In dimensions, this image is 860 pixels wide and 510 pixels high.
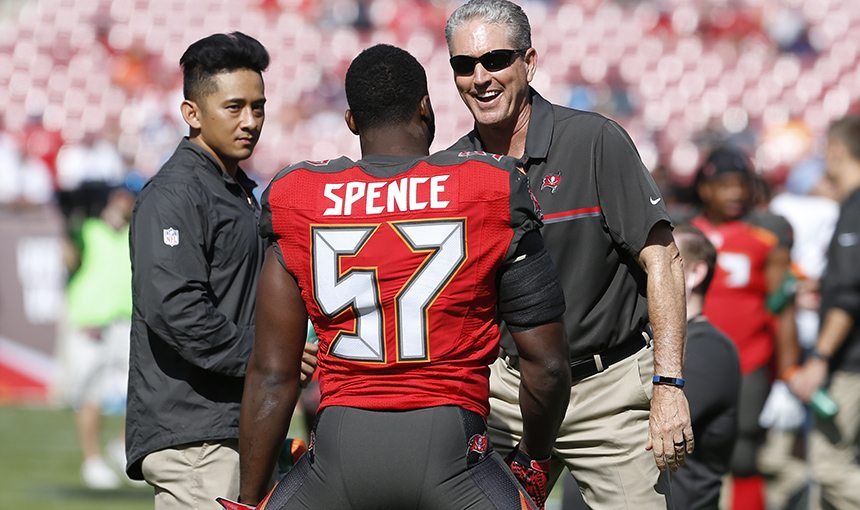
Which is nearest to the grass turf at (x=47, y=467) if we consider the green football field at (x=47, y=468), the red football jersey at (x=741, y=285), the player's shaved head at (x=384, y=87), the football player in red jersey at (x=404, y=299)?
the green football field at (x=47, y=468)

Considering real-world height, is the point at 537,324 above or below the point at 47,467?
above

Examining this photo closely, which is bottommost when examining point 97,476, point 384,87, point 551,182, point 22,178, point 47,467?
point 47,467

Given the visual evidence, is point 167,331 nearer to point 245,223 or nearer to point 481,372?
point 245,223

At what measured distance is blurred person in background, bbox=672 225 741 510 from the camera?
17.8ft

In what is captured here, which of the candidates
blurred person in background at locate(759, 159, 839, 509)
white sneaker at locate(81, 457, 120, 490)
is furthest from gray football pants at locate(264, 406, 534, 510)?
white sneaker at locate(81, 457, 120, 490)

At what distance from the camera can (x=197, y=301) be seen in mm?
4508

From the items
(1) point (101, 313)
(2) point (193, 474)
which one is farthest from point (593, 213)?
(1) point (101, 313)

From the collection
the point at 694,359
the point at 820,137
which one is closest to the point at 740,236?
the point at 694,359

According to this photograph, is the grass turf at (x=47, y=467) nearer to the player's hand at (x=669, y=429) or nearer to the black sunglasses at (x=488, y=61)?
the black sunglasses at (x=488, y=61)

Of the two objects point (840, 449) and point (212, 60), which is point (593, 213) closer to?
point (212, 60)

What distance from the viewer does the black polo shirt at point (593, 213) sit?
4.39 metres

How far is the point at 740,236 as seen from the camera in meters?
7.80

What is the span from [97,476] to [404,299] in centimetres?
724

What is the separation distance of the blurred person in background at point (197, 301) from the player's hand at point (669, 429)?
4.48 feet
